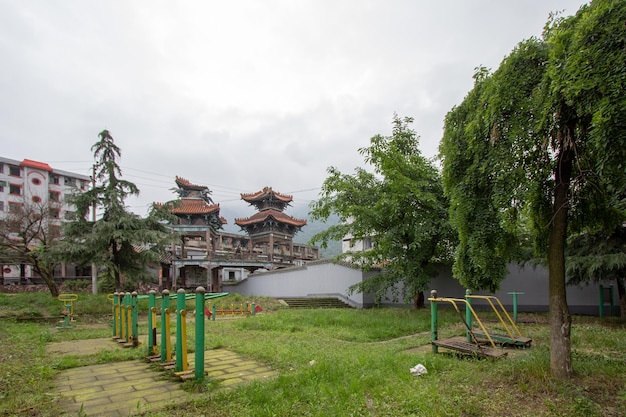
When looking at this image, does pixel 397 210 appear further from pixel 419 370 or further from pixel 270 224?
pixel 270 224

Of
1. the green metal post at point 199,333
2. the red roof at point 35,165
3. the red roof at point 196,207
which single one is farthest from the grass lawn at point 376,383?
the red roof at point 35,165

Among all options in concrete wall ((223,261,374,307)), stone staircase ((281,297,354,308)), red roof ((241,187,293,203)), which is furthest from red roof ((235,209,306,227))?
stone staircase ((281,297,354,308))

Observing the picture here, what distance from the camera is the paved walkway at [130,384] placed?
3762 mm

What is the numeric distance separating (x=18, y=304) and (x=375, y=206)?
1414 centimetres

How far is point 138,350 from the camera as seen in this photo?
656 centimetres

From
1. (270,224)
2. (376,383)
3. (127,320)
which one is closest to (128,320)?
(127,320)

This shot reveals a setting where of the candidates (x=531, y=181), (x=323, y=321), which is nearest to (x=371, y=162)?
(x=323, y=321)

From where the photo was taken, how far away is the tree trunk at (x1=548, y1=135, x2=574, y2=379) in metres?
4.13

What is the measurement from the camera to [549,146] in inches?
171

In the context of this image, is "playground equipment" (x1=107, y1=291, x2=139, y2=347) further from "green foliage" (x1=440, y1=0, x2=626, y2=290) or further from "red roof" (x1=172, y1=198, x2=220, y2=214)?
"red roof" (x1=172, y1=198, x2=220, y2=214)

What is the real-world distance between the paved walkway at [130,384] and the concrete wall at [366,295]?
12.3m

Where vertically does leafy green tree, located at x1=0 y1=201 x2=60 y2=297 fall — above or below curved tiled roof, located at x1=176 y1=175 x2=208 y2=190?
below

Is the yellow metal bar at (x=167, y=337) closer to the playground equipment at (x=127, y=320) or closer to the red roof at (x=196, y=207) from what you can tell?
the playground equipment at (x=127, y=320)

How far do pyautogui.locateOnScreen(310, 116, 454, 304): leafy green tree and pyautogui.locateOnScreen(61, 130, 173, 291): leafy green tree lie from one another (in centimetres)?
746
